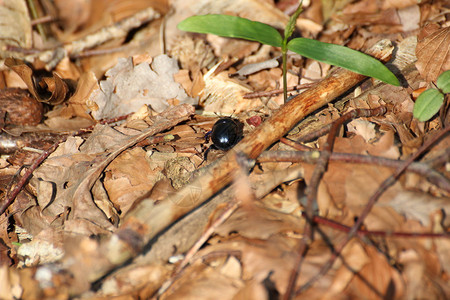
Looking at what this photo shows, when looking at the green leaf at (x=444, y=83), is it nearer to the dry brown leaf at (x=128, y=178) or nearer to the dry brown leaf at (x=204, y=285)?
the dry brown leaf at (x=204, y=285)

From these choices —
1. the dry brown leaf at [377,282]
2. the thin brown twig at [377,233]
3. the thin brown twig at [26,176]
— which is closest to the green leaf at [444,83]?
the thin brown twig at [377,233]

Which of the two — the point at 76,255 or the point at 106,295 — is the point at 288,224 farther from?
Result: the point at 76,255

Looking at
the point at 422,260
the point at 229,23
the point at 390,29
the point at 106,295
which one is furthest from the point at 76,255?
the point at 390,29

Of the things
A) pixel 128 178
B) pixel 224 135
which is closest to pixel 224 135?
pixel 224 135

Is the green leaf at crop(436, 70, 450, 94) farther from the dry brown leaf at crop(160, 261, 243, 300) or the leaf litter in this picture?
the dry brown leaf at crop(160, 261, 243, 300)

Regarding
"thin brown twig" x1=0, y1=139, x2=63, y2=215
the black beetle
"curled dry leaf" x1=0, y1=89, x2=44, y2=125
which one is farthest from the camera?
"curled dry leaf" x1=0, y1=89, x2=44, y2=125

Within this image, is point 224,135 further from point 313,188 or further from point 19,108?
point 19,108

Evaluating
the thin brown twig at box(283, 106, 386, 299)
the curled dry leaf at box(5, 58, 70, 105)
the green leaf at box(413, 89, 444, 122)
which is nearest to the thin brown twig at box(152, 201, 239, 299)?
the thin brown twig at box(283, 106, 386, 299)
